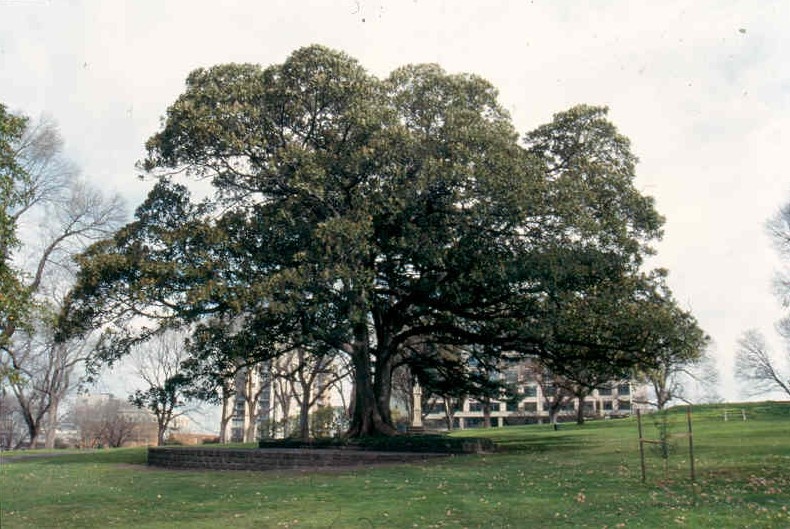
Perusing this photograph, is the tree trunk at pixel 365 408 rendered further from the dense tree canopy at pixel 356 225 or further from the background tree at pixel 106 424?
the background tree at pixel 106 424

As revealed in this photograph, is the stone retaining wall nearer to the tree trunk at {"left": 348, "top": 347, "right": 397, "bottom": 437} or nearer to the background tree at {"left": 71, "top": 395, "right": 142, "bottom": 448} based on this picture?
the tree trunk at {"left": 348, "top": 347, "right": 397, "bottom": 437}

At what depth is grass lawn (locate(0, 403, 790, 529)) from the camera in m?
Answer: 11.1

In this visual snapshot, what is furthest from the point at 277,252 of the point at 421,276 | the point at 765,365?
the point at 765,365

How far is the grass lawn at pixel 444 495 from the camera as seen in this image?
11.1 meters

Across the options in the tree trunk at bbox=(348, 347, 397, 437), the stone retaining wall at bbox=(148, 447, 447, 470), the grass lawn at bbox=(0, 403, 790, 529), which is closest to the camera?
the grass lawn at bbox=(0, 403, 790, 529)

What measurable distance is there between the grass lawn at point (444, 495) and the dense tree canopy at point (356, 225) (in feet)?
18.0

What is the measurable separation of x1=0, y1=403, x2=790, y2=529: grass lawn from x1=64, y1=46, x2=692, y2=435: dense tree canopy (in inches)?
215

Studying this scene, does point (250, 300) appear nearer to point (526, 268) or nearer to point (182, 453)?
point (182, 453)

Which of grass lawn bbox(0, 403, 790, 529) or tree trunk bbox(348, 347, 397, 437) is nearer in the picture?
grass lawn bbox(0, 403, 790, 529)

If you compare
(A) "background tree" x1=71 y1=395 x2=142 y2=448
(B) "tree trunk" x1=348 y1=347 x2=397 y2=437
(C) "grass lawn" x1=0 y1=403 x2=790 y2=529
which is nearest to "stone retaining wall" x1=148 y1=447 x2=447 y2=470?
(C) "grass lawn" x1=0 y1=403 x2=790 y2=529

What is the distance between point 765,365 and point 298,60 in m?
60.6

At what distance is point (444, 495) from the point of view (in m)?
13.6

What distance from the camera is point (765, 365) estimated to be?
220 feet

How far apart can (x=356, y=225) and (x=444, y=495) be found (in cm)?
1056
